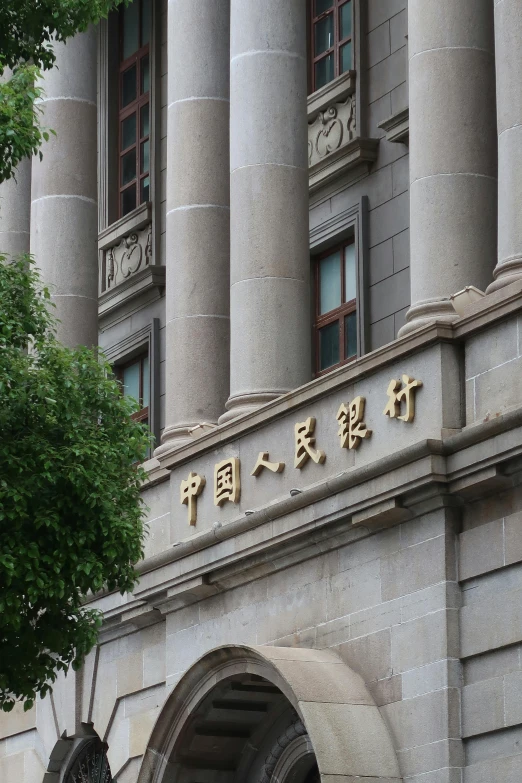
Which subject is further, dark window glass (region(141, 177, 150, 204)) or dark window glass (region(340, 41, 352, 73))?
dark window glass (region(141, 177, 150, 204))

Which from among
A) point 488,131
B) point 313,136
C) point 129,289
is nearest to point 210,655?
point 488,131

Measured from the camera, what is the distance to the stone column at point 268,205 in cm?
2108

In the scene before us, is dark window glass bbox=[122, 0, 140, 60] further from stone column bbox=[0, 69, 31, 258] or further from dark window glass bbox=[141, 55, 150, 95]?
stone column bbox=[0, 69, 31, 258]

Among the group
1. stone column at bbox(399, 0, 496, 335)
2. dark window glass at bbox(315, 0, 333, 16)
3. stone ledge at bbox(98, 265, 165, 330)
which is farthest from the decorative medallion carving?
dark window glass at bbox(315, 0, 333, 16)

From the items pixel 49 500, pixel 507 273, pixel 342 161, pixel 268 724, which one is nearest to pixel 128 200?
pixel 342 161

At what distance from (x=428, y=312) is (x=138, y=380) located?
39.9ft

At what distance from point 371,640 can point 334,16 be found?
422 inches

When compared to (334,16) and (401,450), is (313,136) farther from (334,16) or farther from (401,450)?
(401,450)

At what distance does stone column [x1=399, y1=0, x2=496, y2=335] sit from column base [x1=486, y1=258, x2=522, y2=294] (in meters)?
0.77

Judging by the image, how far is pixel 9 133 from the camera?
1723 centimetres

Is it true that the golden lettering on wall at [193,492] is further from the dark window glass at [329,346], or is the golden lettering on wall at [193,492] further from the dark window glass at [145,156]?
the dark window glass at [145,156]

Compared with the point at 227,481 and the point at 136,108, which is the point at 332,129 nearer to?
the point at 136,108

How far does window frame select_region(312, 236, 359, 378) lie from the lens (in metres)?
24.5

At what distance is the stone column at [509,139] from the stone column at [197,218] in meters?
5.48
